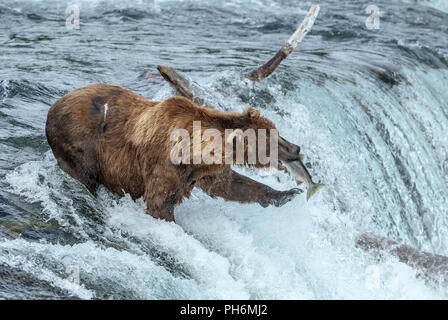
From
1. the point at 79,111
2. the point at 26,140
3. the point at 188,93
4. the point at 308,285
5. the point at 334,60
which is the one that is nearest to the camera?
the point at 308,285

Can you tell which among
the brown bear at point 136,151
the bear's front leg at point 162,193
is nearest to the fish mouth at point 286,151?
the brown bear at point 136,151

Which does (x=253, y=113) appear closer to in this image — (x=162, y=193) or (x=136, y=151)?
(x=162, y=193)

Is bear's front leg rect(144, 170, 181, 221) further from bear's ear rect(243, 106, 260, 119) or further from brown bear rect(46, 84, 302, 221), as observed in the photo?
bear's ear rect(243, 106, 260, 119)

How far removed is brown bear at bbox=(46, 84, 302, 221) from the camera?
4.51 metres

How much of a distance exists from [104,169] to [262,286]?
57.2 inches

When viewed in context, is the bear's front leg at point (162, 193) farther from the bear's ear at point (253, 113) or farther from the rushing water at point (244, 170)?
the bear's ear at point (253, 113)

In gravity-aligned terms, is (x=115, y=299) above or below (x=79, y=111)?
below

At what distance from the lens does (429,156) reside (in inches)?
326

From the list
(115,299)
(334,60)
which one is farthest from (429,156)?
(115,299)

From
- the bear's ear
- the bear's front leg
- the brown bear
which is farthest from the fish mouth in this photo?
the bear's front leg

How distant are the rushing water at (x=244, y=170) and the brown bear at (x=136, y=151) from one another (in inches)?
5.8

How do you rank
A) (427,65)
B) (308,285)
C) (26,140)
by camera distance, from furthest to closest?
Result: (427,65) → (26,140) → (308,285)

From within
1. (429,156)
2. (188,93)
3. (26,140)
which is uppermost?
(188,93)

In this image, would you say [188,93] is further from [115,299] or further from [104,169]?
[115,299]
